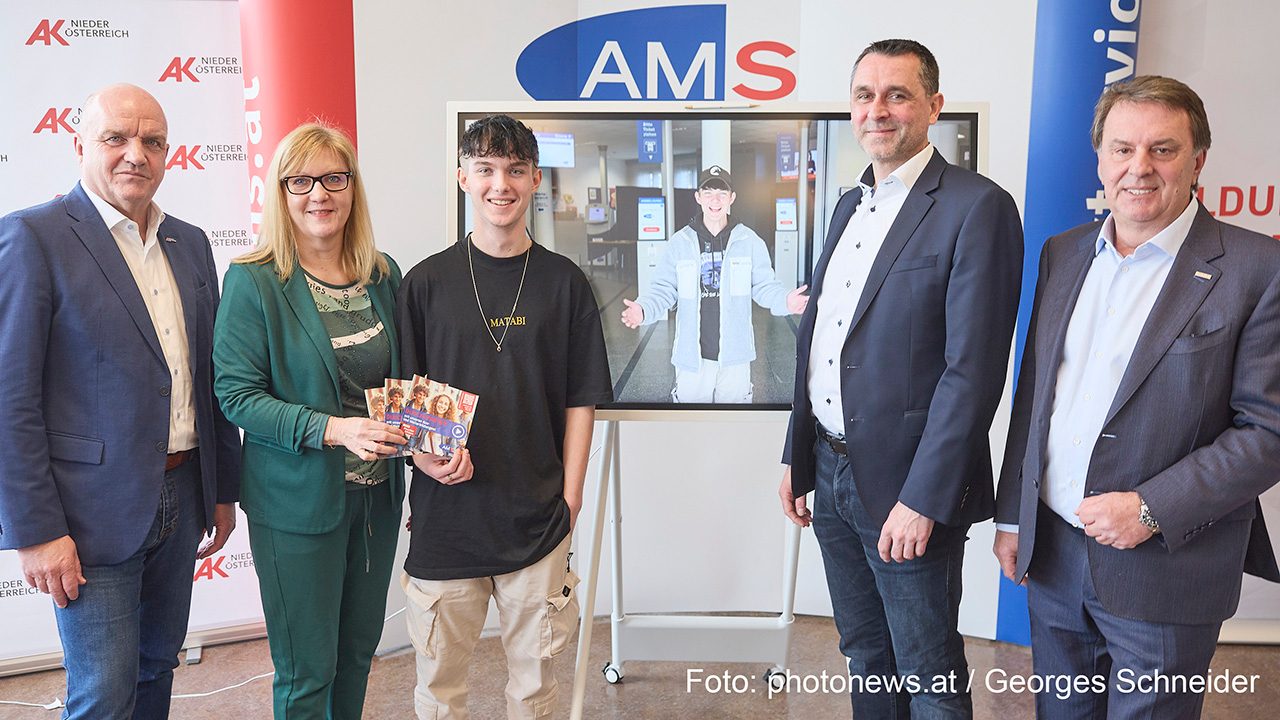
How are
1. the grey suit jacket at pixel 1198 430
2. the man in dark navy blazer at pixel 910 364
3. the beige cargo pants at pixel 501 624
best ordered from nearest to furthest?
the grey suit jacket at pixel 1198 430
the man in dark navy blazer at pixel 910 364
the beige cargo pants at pixel 501 624

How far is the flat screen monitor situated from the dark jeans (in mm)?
1108

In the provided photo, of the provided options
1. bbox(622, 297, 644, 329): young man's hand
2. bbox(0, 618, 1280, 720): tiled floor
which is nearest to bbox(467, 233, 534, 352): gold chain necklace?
bbox(622, 297, 644, 329): young man's hand

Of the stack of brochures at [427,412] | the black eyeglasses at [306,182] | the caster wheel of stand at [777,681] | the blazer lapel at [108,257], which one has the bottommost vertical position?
the caster wheel of stand at [777,681]

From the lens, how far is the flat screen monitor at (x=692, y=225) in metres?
2.94

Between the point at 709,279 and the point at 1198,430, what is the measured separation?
5.06 feet

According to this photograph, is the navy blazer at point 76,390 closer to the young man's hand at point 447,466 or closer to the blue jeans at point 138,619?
the blue jeans at point 138,619

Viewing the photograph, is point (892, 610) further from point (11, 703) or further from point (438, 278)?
point (11, 703)

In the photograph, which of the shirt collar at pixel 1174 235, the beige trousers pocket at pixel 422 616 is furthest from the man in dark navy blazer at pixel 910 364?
the beige trousers pocket at pixel 422 616

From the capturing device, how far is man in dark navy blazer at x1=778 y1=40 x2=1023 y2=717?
204cm

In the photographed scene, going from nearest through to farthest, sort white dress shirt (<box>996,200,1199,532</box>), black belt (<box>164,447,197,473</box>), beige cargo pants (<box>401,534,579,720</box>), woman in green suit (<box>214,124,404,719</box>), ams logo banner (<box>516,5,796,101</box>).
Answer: white dress shirt (<box>996,200,1199,532</box>), woman in green suit (<box>214,124,404,719</box>), black belt (<box>164,447,197,473</box>), beige cargo pants (<box>401,534,579,720</box>), ams logo banner (<box>516,5,796,101</box>)

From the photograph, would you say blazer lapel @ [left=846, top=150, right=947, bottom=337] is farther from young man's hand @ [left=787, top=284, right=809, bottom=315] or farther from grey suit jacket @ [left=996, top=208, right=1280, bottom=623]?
young man's hand @ [left=787, top=284, right=809, bottom=315]

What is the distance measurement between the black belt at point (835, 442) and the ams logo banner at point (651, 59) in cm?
220

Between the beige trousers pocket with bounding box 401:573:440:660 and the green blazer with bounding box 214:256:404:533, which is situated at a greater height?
the green blazer with bounding box 214:256:404:533

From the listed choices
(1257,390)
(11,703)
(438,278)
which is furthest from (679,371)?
(11,703)
